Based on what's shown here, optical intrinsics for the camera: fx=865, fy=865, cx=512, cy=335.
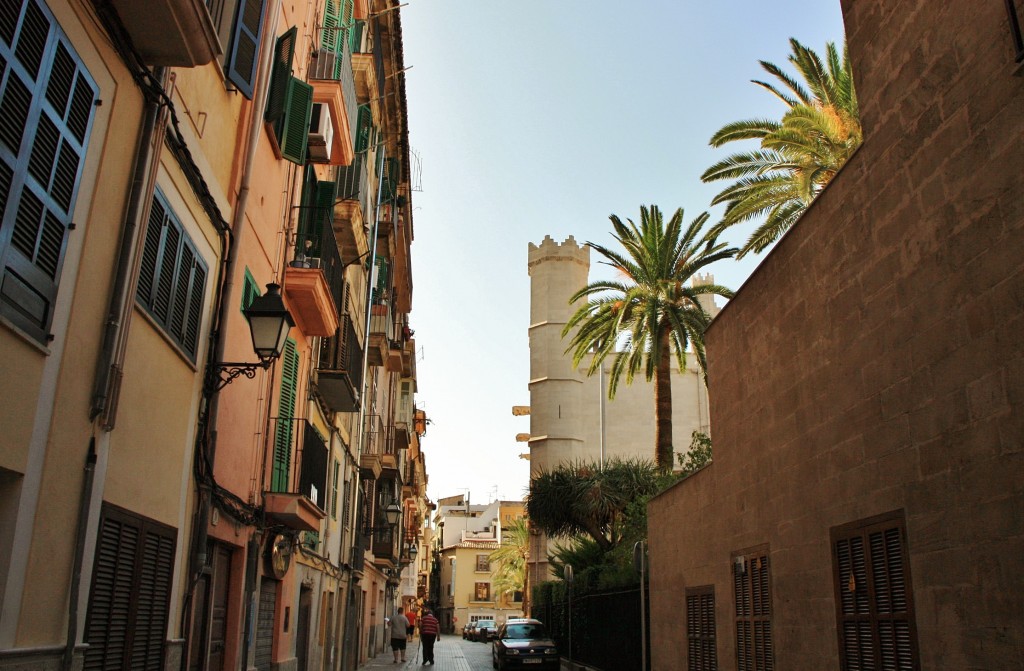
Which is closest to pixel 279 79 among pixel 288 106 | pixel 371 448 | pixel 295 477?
pixel 288 106

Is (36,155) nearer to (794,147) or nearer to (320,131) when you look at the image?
(320,131)

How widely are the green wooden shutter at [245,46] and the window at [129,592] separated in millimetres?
3995

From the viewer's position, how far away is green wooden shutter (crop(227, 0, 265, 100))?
7719 mm

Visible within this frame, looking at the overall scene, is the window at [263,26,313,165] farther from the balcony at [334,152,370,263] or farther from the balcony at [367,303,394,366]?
the balcony at [367,303,394,366]

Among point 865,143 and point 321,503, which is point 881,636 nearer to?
point 865,143

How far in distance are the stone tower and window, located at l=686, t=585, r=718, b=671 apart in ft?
143

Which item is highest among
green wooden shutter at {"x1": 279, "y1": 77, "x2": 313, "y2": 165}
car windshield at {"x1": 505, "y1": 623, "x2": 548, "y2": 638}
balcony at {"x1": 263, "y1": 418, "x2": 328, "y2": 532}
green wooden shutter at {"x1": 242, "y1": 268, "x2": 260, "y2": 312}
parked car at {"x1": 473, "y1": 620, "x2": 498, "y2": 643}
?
green wooden shutter at {"x1": 279, "y1": 77, "x2": 313, "y2": 165}

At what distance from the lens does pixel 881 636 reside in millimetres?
6824

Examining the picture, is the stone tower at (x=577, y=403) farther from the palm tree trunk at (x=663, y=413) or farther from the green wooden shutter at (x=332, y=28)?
the green wooden shutter at (x=332, y=28)

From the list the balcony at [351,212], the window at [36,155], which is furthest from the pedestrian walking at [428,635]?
the window at [36,155]

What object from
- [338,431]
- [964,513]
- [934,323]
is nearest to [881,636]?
[964,513]

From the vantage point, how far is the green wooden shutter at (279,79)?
9617 millimetres

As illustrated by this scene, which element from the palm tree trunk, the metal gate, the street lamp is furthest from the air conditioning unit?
the palm tree trunk

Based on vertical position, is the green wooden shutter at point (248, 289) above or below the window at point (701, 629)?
above
